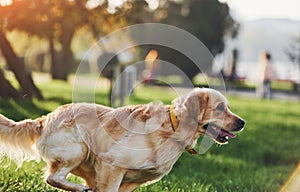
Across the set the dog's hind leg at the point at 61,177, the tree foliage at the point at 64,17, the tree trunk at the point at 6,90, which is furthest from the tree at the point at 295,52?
the dog's hind leg at the point at 61,177

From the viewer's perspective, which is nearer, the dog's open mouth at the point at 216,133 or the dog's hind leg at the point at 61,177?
the dog's hind leg at the point at 61,177

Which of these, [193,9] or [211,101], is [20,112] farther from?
[193,9]

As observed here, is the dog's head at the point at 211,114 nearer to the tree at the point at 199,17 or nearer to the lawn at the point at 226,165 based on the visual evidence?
the lawn at the point at 226,165

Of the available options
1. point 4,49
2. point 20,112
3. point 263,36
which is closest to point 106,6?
point 4,49

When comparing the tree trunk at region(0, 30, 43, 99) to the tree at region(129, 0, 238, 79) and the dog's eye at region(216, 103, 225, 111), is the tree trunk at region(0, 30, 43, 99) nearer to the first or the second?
the dog's eye at region(216, 103, 225, 111)

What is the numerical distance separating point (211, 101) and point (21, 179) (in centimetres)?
Answer: 236

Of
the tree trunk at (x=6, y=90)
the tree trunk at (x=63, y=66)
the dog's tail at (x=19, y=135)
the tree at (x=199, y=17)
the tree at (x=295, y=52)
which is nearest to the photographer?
the dog's tail at (x=19, y=135)

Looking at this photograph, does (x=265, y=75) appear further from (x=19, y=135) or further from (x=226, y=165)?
(x=19, y=135)

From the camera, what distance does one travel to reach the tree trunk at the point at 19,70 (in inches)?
539

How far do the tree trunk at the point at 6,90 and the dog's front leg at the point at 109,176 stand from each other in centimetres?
788

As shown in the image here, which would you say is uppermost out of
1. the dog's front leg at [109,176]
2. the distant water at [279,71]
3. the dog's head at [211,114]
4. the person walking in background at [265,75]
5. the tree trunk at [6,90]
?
the dog's head at [211,114]

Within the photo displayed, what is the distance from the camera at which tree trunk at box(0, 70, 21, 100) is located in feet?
43.1

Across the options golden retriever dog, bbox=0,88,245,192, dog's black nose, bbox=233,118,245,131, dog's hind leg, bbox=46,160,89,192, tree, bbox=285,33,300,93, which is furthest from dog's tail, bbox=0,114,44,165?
tree, bbox=285,33,300,93

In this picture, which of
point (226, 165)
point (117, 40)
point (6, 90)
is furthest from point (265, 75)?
point (226, 165)
